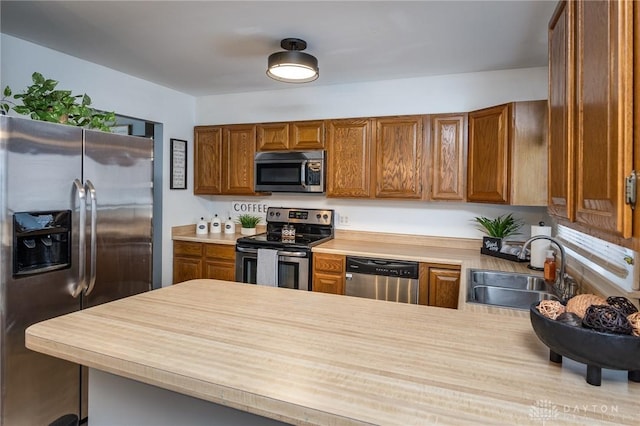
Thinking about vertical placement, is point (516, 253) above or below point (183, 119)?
below

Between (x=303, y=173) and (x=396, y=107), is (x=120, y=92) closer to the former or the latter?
(x=303, y=173)

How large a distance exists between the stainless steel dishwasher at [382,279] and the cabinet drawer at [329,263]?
0.07 metres

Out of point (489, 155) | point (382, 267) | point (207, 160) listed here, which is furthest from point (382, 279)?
point (207, 160)

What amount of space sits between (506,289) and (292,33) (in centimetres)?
214

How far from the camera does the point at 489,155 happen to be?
2.88m

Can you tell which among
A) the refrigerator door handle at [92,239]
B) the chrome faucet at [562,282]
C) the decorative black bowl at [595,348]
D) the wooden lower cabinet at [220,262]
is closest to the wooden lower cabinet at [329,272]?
the wooden lower cabinet at [220,262]

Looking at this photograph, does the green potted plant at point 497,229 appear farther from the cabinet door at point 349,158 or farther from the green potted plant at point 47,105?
the green potted plant at point 47,105

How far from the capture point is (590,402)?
795 millimetres

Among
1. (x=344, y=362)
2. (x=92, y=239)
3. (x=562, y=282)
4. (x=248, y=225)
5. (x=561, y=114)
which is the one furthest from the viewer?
(x=248, y=225)

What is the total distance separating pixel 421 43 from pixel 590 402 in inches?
95.7

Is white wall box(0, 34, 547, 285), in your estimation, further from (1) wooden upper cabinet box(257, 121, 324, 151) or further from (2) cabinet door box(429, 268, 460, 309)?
(2) cabinet door box(429, 268, 460, 309)

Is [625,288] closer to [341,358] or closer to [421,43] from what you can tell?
[341,358]

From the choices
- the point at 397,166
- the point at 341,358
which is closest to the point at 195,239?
the point at 397,166

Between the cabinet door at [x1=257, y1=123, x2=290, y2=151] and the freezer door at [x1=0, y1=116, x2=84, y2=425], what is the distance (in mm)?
1923
